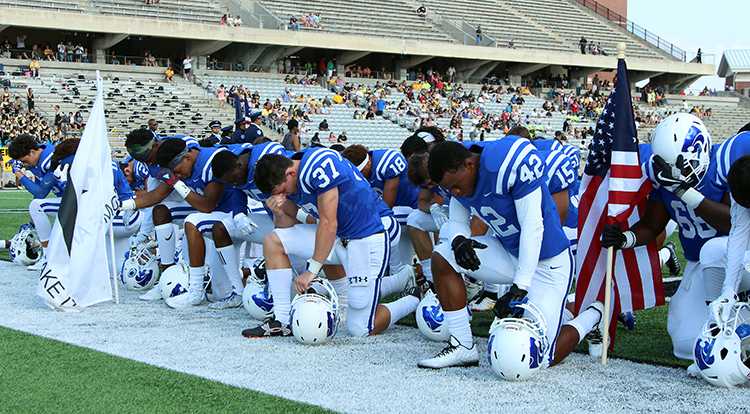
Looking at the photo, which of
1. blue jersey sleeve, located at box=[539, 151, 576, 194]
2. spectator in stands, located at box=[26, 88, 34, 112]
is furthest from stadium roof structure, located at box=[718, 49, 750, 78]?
blue jersey sleeve, located at box=[539, 151, 576, 194]

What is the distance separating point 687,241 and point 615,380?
1.26 m

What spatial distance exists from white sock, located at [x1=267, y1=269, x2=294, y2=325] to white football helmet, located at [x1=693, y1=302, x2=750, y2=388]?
9.49ft

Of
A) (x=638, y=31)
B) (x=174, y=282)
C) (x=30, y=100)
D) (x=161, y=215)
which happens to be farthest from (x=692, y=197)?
(x=638, y=31)

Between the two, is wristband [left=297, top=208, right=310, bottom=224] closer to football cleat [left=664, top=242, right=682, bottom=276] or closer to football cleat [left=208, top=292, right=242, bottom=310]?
football cleat [left=208, top=292, right=242, bottom=310]

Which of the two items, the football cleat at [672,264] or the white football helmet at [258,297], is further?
the football cleat at [672,264]

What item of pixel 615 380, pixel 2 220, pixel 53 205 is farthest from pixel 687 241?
pixel 2 220

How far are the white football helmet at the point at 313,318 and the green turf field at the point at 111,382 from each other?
42.5 inches

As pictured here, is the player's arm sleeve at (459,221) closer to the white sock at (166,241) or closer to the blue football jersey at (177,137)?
the blue football jersey at (177,137)

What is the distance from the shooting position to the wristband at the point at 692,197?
18.5ft

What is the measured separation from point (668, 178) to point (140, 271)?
536 centimetres

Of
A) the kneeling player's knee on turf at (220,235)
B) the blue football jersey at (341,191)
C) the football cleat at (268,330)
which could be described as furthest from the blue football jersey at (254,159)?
the football cleat at (268,330)

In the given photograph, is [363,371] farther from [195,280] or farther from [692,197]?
[195,280]

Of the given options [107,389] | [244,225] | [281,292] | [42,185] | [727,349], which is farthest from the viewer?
[42,185]

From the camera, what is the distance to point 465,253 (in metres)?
5.41
